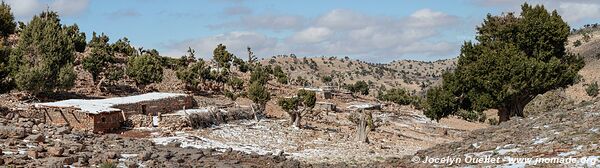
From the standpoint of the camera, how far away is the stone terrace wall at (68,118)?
31.0m

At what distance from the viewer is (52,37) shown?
42.4 meters

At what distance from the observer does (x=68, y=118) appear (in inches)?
1246

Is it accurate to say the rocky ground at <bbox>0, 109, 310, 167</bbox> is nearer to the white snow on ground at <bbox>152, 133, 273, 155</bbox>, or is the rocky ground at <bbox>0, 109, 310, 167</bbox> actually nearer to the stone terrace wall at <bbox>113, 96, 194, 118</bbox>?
the white snow on ground at <bbox>152, 133, 273, 155</bbox>

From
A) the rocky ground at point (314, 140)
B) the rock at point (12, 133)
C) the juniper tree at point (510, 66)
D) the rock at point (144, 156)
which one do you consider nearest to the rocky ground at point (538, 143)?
the rock at point (144, 156)

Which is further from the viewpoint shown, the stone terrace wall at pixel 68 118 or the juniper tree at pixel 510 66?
the juniper tree at pixel 510 66

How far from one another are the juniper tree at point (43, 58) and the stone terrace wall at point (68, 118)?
7.17 m

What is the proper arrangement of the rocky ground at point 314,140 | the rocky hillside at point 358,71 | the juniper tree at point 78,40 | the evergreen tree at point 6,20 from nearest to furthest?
the rocky ground at point 314,140, the evergreen tree at point 6,20, the juniper tree at point 78,40, the rocky hillside at point 358,71

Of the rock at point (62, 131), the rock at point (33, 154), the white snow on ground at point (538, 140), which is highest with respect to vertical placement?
the white snow on ground at point (538, 140)

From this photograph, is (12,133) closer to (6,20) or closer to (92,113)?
(92,113)

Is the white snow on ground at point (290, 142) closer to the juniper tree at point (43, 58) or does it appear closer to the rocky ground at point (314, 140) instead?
the rocky ground at point (314, 140)

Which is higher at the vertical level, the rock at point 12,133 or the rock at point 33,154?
the rock at point 12,133

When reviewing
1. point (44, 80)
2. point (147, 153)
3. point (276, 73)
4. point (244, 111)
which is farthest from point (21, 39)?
point (276, 73)

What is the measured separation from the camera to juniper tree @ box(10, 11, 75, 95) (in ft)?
128

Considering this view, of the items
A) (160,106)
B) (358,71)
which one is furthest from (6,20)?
(358,71)
